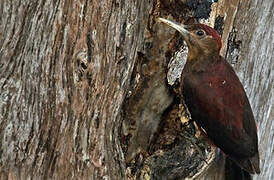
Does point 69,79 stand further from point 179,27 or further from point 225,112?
point 225,112

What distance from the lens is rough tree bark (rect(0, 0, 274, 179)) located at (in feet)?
6.95

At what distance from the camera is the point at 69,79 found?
7.16 ft

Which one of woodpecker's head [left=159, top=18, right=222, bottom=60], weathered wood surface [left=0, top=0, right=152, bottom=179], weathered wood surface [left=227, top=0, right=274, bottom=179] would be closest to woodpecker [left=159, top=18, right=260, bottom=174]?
woodpecker's head [left=159, top=18, right=222, bottom=60]

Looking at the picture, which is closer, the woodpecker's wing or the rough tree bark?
the rough tree bark

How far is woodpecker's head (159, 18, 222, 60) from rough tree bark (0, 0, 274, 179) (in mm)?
80

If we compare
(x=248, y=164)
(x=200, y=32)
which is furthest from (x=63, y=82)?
(x=248, y=164)

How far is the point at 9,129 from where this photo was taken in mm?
2133

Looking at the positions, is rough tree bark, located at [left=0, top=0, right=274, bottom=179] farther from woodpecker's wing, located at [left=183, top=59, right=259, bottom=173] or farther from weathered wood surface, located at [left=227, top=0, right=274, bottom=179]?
weathered wood surface, located at [left=227, top=0, right=274, bottom=179]

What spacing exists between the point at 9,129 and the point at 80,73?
38 centimetres

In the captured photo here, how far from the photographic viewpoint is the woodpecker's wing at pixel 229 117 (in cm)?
256

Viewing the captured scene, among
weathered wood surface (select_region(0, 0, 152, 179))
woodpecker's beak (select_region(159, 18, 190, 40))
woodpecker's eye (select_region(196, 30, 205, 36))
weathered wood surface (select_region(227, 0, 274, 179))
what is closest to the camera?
weathered wood surface (select_region(0, 0, 152, 179))

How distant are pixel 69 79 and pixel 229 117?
874mm

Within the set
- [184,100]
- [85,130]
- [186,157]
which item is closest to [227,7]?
[184,100]

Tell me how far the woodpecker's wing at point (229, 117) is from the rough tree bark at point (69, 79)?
1.11 feet
